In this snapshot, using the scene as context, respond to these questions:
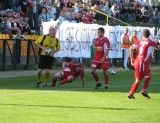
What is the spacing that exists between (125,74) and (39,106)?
44.1 ft

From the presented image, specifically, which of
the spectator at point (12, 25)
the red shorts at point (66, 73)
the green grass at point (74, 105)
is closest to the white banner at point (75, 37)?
the spectator at point (12, 25)

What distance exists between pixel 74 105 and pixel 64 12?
59.2 feet

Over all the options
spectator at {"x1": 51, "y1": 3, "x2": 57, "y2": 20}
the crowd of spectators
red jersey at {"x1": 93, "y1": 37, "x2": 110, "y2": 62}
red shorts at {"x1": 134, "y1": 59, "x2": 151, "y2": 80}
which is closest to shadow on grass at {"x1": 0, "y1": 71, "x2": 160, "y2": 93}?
red jersey at {"x1": 93, "y1": 37, "x2": 110, "y2": 62}

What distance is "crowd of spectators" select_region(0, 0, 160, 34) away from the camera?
29844 mm

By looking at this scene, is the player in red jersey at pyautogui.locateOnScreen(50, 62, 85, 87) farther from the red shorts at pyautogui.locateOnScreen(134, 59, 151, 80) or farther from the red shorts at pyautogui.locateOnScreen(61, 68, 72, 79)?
the red shorts at pyautogui.locateOnScreen(134, 59, 151, 80)

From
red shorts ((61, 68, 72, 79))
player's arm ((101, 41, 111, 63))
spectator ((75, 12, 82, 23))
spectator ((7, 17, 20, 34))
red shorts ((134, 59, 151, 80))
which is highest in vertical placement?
spectator ((75, 12, 82, 23))

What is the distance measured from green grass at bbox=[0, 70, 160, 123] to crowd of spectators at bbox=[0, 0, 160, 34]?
301 inches

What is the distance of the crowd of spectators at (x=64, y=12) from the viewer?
29844 mm

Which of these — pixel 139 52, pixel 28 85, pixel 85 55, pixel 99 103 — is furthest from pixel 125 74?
pixel 99 103

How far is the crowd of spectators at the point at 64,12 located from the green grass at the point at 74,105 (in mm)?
7646

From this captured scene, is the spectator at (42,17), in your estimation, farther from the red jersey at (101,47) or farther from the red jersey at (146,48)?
the red jersey at (146,48)

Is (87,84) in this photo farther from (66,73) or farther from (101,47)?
(101,47)

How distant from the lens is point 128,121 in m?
13.1

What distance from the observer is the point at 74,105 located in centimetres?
1571
